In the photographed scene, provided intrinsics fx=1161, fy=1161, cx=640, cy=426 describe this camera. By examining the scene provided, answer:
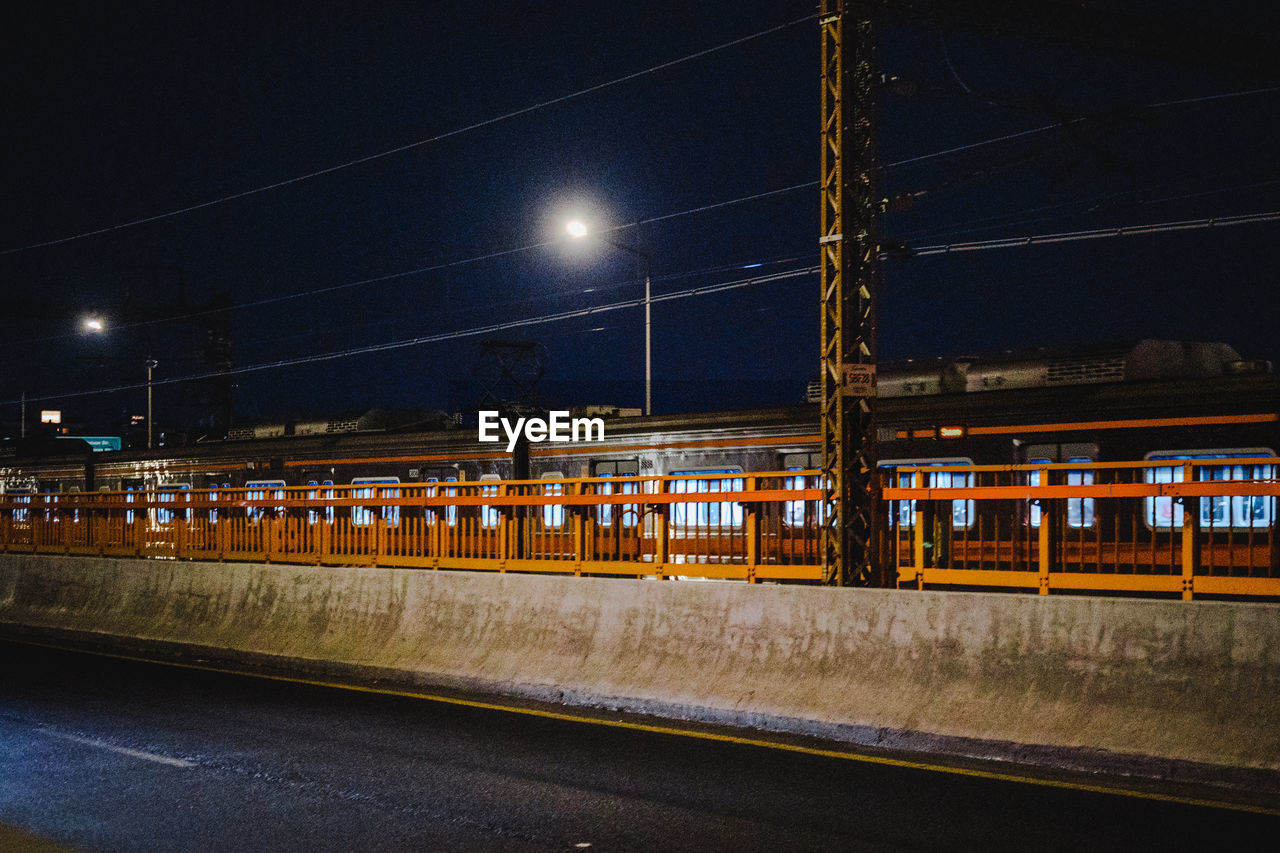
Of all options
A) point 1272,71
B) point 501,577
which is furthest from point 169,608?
point 1272,71

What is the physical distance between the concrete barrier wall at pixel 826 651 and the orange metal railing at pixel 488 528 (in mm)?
613

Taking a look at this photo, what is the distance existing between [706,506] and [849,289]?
2.73 meters

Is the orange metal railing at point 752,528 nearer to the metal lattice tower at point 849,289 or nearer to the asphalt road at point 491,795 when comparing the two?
the metal lattice tower at point 849,289

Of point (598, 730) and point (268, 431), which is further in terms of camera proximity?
point (268, 431)

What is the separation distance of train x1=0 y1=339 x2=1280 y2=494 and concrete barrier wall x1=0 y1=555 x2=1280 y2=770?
18.3 feet

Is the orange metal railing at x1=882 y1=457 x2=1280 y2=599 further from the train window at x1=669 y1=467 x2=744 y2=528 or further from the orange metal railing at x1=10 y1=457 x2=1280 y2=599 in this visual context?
the train window at x1=669 y1=467 x2=744 y2=528

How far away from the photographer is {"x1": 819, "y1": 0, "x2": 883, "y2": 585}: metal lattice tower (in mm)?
9555

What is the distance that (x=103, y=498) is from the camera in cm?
1894

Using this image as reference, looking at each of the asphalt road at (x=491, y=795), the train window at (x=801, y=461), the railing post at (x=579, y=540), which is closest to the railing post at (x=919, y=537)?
the asphalt road at (x=491, y=795)

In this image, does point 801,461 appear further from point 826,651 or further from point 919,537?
point 826,651

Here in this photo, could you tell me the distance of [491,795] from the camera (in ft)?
22.3

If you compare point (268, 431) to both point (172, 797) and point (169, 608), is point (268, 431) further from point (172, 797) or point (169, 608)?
point (172, 797)

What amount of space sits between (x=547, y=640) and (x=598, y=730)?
201cm

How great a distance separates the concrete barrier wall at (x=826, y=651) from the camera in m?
7.15
